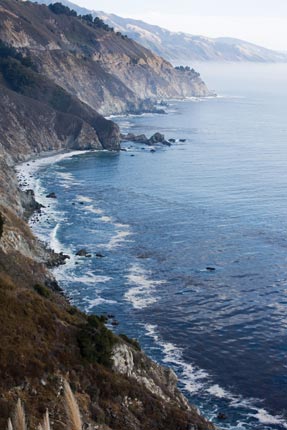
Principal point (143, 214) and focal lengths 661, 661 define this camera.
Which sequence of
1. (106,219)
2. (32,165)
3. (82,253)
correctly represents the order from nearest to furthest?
(82,253) < (106,219) < (32,165)

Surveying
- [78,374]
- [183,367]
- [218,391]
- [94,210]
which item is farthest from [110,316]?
[94,210]

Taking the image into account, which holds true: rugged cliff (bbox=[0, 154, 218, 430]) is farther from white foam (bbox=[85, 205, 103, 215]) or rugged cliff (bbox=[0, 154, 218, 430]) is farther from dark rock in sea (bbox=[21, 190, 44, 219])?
white foam (bbox=[85, 205, 103, 215])

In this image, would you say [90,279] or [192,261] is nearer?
[90,279]

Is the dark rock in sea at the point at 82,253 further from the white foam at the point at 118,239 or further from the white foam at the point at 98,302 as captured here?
the white foam at the point at 98,302

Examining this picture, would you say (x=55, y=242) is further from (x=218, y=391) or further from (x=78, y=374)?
(x=78, y=374)

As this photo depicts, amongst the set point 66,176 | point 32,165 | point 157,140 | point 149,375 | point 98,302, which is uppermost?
point 157,140
